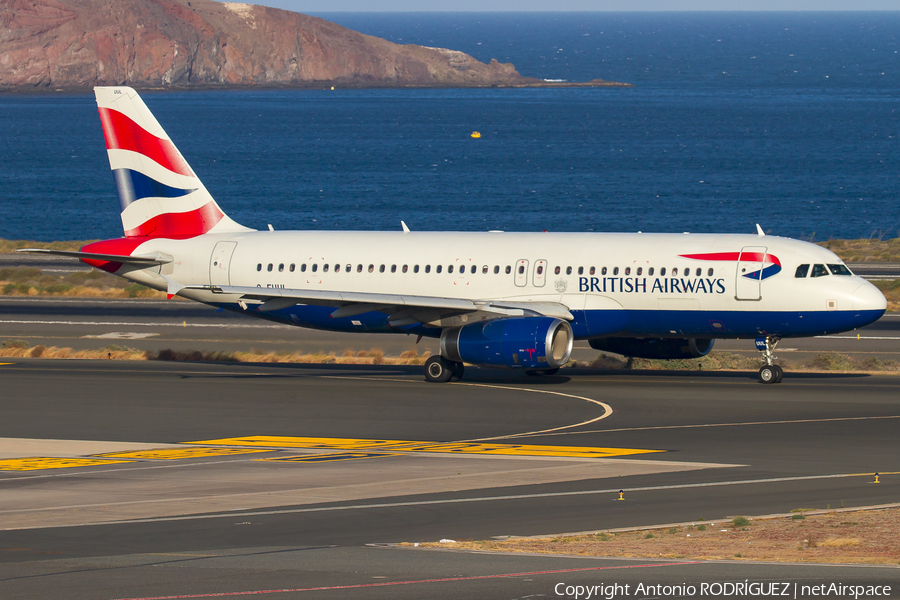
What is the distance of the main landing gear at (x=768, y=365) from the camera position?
36750 mm

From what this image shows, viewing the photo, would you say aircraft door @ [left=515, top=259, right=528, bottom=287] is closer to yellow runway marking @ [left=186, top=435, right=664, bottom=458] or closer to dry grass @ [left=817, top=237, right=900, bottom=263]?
yellow runway marking @ [left=186, top=435, right=664, bottom=458]

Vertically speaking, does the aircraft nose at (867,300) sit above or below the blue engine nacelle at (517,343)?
above

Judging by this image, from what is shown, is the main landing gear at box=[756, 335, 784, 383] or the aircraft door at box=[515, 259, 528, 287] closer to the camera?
the main landing gear at box=[756, 335, 784, 383]

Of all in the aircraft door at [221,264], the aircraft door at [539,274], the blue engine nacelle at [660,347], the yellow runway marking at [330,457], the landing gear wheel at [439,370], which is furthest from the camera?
the aircraft door at [221,264]

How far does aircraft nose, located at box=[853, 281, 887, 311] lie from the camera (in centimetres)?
3500

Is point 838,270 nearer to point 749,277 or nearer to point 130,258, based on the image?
point 749,277

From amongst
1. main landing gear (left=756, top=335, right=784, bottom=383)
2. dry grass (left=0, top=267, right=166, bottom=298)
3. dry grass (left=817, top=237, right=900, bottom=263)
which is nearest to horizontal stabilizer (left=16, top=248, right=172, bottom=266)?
main landing gear (left=756, top=335, right=784, bottom=383)

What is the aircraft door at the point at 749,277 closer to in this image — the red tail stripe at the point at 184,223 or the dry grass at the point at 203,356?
the dry grass at the point at 203,356

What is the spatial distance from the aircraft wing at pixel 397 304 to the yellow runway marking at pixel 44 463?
1084 cm

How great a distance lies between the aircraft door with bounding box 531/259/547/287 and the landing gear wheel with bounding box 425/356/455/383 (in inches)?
145

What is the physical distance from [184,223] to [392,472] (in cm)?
2188

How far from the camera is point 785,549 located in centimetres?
1670

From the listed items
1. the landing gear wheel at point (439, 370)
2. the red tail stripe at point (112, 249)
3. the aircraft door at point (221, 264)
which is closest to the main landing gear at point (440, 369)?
the landing gear wheel at point (439, 370)

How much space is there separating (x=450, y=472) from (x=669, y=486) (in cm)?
434
